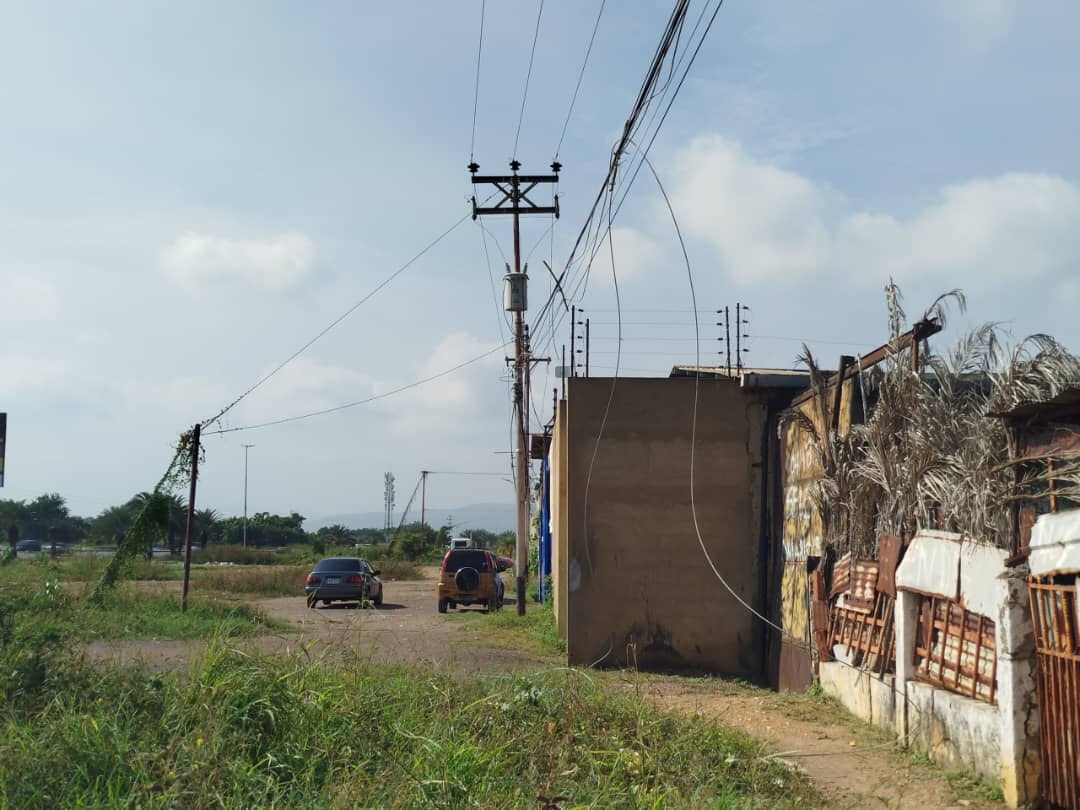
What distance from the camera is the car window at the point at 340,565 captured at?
24.6 metres

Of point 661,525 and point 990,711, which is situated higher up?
point 661,525

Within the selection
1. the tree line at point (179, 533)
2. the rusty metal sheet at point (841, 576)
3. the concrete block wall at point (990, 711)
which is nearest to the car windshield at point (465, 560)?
the rusty metal sheet at point (841, 576)

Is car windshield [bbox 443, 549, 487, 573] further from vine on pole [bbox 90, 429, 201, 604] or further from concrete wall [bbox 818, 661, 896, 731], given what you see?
concrete wall [bbox 818, 661, 896, 731]

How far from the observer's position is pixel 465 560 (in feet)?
81.4

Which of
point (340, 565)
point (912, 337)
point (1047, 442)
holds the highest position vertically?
point (912, 337)

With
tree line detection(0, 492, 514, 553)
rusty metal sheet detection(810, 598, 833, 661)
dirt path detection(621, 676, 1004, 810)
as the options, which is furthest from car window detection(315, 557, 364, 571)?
tree line detection(0, 492, 514, 553)

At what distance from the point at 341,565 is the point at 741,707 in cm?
1587

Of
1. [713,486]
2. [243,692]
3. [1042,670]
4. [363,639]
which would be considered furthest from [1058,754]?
[363,639]

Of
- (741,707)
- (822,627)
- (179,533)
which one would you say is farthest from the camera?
(179,533)

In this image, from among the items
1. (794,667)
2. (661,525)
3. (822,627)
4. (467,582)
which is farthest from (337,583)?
(822,627)

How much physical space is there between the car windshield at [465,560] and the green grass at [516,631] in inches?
61.8

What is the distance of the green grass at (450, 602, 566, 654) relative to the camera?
16.2 meters

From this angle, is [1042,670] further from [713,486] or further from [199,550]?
[199,550]

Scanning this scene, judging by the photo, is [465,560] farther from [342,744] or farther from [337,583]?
[342,744]
